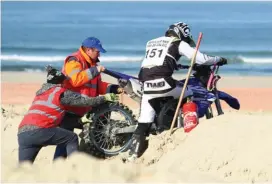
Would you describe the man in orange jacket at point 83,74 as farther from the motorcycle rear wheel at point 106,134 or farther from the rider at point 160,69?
the rider at point 160,69

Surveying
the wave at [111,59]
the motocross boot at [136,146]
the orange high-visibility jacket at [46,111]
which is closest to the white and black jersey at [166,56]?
the motocross boot at [136,146]

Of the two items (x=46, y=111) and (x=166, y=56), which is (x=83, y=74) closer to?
(x=46, y=111)

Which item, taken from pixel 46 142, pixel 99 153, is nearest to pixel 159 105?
pixel 99 153

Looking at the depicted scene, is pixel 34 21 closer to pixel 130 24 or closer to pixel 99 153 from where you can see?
pixel 130 24

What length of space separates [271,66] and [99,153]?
2067 cm

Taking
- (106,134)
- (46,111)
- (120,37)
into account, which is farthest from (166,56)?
(120,37)

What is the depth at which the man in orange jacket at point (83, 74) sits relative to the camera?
31.6 ft

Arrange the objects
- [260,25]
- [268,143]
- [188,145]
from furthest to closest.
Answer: [260,25] < [188,145] < [268,143]

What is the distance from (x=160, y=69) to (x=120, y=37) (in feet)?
112

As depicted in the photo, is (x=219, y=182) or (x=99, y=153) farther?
(x=99, y=153)

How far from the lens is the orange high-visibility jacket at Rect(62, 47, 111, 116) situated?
9609 millimetres

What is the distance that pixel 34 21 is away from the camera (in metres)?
59.5

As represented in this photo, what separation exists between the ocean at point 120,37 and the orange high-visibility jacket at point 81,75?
56.0ft

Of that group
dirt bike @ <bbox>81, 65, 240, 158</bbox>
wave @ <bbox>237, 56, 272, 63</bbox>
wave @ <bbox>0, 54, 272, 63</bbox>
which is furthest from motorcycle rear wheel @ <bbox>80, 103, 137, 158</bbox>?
wave @ <bbox>237, 56, 272, 63</bbox>
